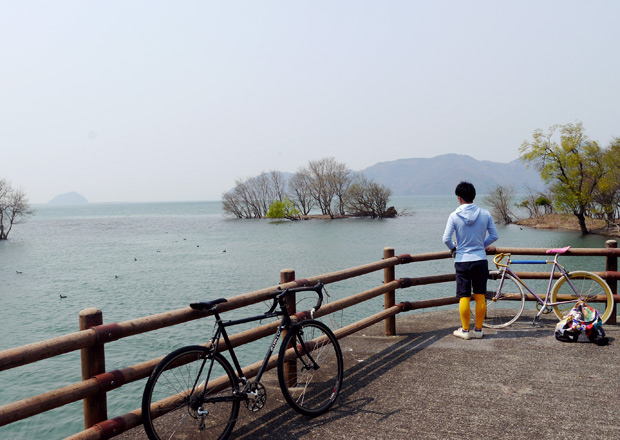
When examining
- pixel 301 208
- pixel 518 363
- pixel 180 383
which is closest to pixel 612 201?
pixel 518 363

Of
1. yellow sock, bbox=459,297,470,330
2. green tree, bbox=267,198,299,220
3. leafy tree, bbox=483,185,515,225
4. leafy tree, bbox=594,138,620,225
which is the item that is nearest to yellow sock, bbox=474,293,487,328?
yellow sock, bbox=459,297,470,330

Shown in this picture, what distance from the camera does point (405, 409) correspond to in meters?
4.62

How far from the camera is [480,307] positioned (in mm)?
6816

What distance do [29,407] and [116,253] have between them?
5015cm

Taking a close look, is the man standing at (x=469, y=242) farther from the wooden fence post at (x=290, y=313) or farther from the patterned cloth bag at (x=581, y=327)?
the wooden fence post at (x=290, y=313)

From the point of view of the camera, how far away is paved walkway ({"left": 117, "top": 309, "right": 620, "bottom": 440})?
4.19m

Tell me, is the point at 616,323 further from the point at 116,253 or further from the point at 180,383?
the point at 116,253

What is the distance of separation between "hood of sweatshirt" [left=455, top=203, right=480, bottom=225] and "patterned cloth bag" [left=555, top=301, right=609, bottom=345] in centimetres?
203

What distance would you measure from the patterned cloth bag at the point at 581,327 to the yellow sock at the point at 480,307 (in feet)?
3.55

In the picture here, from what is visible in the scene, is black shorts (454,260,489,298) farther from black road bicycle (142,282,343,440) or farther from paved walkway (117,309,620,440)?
black road bicycle (142,282,343,440)

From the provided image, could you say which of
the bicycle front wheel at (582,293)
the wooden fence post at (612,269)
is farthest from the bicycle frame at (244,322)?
the wooden fence post at (612,269)

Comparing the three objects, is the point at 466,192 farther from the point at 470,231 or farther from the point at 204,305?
the point at 204,305

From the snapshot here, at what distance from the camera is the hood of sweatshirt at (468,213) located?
21.5ft

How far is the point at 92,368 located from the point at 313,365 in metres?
2.12
